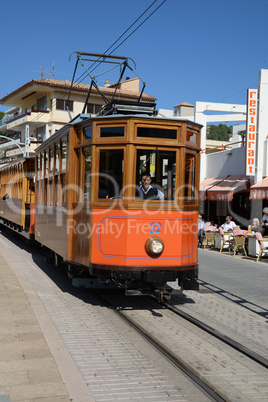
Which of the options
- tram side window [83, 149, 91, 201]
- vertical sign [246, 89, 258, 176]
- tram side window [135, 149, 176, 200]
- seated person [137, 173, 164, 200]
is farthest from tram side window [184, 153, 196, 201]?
vertical sign [246, 89, 258, 176]

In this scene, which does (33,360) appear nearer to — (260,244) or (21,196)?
(260,244)

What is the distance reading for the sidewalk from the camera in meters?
4.42

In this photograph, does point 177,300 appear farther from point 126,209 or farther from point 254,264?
point 254,264

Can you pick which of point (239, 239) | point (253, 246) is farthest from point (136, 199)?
point (239, 239)

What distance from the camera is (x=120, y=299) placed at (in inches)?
354

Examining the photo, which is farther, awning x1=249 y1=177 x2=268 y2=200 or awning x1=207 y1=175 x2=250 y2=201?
awning x1=207 y1=175 x2=250 y2=201

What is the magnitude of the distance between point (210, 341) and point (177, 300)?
271 cm

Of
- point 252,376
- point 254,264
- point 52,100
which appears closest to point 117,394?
point 252,376

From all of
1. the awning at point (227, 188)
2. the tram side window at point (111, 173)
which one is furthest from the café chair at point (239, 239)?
the tram side window at point (111, 173)

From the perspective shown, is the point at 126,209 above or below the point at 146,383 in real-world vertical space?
above

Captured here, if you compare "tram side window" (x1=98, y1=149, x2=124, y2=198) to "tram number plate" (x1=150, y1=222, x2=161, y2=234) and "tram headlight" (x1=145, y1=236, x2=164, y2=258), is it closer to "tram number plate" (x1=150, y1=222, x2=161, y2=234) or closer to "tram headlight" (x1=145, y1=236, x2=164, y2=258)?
"tram number plate" (x1=150, y1=222, x2=161, y2=234)

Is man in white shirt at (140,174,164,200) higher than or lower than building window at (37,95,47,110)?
lower

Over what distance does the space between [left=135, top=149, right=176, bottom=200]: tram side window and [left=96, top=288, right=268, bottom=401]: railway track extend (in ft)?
6.00

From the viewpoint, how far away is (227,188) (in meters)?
21.5
